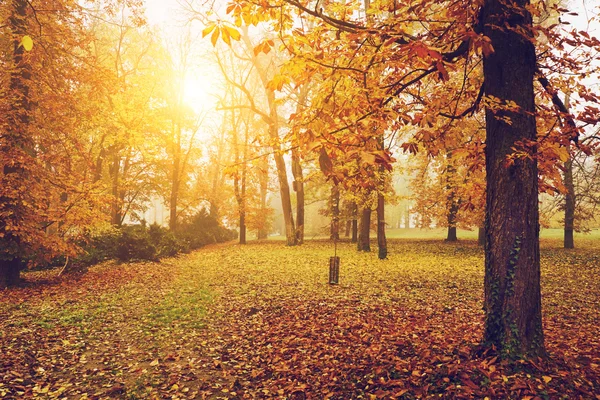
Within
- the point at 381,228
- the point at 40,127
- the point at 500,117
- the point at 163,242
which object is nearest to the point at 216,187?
the point at 163,242

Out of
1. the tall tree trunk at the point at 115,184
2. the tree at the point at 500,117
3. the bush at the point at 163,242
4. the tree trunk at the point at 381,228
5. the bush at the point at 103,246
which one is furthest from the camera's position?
the tall tree trunk at the point at 115,184

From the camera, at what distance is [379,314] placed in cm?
753

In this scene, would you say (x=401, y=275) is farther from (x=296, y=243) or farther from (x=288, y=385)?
(x=296, y=243)

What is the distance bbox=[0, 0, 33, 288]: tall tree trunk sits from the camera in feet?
30.2

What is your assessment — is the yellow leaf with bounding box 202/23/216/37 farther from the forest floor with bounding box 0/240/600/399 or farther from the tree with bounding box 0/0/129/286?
the tree with bounding box 0/0/129/286

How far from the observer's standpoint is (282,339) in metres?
6.41

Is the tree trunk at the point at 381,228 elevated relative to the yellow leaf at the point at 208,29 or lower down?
lower down

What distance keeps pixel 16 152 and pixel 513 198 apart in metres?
11.3

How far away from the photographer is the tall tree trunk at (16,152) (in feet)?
30.2

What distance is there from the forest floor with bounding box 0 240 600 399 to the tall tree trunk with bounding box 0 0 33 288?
55.1 inches

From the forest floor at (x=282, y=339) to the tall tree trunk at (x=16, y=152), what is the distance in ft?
4.60

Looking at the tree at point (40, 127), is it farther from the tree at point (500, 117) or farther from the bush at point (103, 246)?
the tree at point (500, 117)

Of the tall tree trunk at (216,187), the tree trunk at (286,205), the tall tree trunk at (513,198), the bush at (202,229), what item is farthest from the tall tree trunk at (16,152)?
the tall tree trunk at (216,187)

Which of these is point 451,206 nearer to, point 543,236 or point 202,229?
point 543,236
